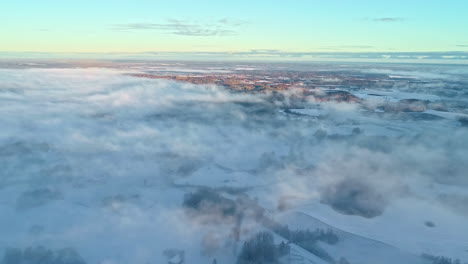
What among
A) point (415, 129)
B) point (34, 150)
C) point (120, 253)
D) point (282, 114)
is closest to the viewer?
point (120, 253)

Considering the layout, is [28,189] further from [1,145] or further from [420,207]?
[420,207]

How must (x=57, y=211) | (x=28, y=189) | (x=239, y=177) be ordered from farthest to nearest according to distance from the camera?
(x=239, y=177), (x=28, y=189), (x=57, y=211)

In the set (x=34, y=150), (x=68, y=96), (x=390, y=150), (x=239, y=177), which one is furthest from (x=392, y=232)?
(x=68, y=96)

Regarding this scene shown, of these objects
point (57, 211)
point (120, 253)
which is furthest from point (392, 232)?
point (57, 211)

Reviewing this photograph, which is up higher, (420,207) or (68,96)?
(68,96)

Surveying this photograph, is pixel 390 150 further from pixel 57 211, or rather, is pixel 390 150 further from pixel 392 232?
pixel 57 211

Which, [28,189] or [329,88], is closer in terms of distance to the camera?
[28,189]
